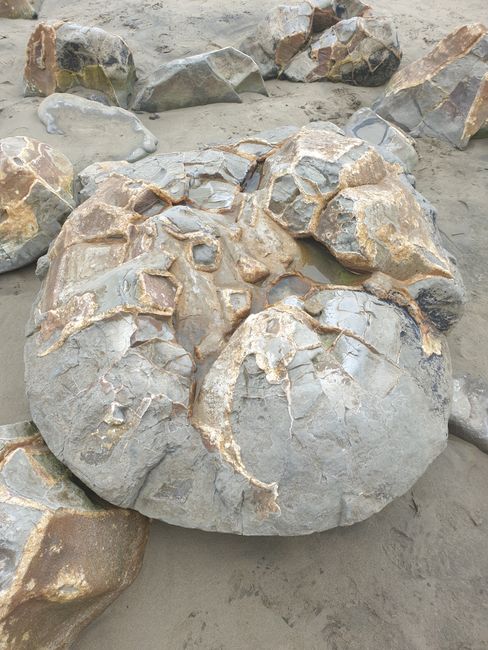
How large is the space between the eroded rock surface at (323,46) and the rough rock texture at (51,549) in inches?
192

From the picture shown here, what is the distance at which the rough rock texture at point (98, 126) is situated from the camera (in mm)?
4207

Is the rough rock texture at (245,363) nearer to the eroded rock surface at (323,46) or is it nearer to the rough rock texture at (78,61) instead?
the rough rock texture at (78,61)

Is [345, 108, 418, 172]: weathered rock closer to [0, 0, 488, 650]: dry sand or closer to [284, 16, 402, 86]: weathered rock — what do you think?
[284, 16, 402, 86]: weathered rock

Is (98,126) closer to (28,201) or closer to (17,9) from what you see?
(28,201)

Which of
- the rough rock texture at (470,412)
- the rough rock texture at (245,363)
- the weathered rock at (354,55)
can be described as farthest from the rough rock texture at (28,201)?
the weathered rock at (354,55)

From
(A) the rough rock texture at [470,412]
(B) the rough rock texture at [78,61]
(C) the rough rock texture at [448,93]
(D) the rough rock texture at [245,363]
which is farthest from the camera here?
(B) the rough rock texture at [78,61]

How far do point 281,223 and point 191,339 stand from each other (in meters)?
0.71

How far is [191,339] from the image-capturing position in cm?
207

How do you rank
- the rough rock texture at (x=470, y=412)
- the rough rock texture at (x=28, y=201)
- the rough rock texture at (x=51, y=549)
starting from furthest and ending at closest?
the rough rock texture at (x=28, y=201), the rough rock texture at (x=470, y=412), the rough rock texture at (x=51, y=549)

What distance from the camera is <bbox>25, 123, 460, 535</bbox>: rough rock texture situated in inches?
72.2

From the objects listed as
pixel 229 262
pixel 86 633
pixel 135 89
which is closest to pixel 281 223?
pixel 229 262

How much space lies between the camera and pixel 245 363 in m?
1.91

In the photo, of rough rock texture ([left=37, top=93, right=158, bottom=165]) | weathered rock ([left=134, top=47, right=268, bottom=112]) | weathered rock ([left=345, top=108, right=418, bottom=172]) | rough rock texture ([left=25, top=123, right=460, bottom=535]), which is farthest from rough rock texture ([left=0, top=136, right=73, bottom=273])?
weathered rock ([left=345, top=108, right=418, bottom=172])

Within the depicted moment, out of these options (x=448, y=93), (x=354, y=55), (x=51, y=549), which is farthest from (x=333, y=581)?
(x=354, y=55)
